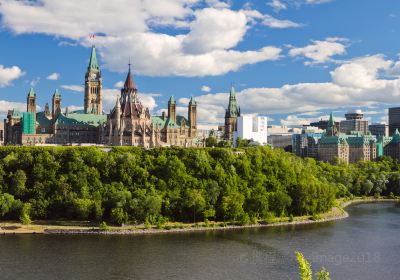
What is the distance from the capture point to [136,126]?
14938cm

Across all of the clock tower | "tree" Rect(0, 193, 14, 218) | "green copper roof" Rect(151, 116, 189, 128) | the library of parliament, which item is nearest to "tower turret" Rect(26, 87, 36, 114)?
the library of parliament

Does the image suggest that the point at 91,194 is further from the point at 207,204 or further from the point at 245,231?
the point at 245,231

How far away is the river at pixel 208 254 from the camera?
57719 mm

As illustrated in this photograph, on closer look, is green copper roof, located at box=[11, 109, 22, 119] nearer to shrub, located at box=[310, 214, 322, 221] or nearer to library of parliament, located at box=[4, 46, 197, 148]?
library of parliament, located at box=[4, 46, 197, 148]

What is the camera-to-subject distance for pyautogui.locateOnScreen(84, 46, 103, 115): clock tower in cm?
18325

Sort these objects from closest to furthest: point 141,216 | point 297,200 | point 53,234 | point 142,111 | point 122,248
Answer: point 122,248
point 53,234
point 141,216
point 297,200
point 142,111

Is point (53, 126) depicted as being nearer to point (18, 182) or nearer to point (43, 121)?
point (43, 121)

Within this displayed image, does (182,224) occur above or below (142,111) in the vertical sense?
below

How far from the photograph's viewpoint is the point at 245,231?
84062 millimetres

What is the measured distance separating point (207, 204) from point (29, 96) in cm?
9718

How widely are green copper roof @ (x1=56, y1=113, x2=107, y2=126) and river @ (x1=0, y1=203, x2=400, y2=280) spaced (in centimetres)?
8568

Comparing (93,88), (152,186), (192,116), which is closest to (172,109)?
(192,116)

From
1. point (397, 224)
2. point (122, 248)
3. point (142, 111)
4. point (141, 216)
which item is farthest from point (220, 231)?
point (142, 111)

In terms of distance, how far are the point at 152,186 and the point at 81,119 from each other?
7480 centimetres
